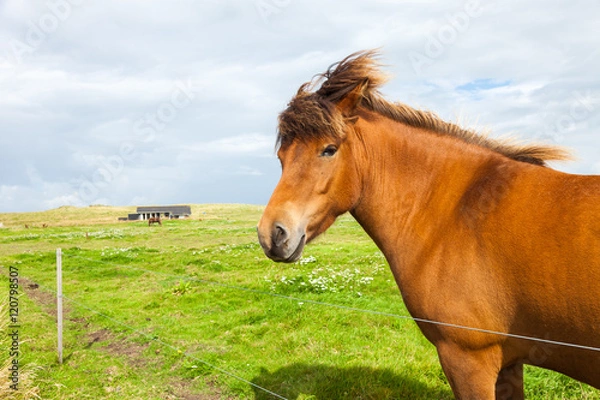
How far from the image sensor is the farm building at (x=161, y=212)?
294 feet

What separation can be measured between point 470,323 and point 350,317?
491 centimetres

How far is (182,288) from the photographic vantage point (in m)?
11.2

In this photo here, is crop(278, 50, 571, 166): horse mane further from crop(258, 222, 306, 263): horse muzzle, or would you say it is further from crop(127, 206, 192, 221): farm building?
crop(127, 206, 192, 221): farm building

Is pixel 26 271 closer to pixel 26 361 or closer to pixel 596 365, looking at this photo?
pixel 26 361

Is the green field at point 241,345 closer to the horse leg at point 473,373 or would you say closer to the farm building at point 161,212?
the horse leg at point 473,373

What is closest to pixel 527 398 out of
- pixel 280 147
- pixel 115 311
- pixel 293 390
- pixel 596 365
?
pixel 596 365

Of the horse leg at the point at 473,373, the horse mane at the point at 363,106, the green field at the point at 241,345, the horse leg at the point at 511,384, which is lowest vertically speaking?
the green field at the point at 241,345

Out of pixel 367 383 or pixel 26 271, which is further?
pixel 26 271

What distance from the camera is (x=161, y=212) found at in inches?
3642

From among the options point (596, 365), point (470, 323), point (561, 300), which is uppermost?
point (561, 300)

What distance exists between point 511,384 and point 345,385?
7.71 feet

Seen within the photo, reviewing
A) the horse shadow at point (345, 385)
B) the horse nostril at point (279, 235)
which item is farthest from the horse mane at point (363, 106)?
the horse shadow at point (345, 385)

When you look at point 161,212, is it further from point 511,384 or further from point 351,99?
point 511,384

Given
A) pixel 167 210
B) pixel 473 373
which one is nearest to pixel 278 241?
pixel 473 373
